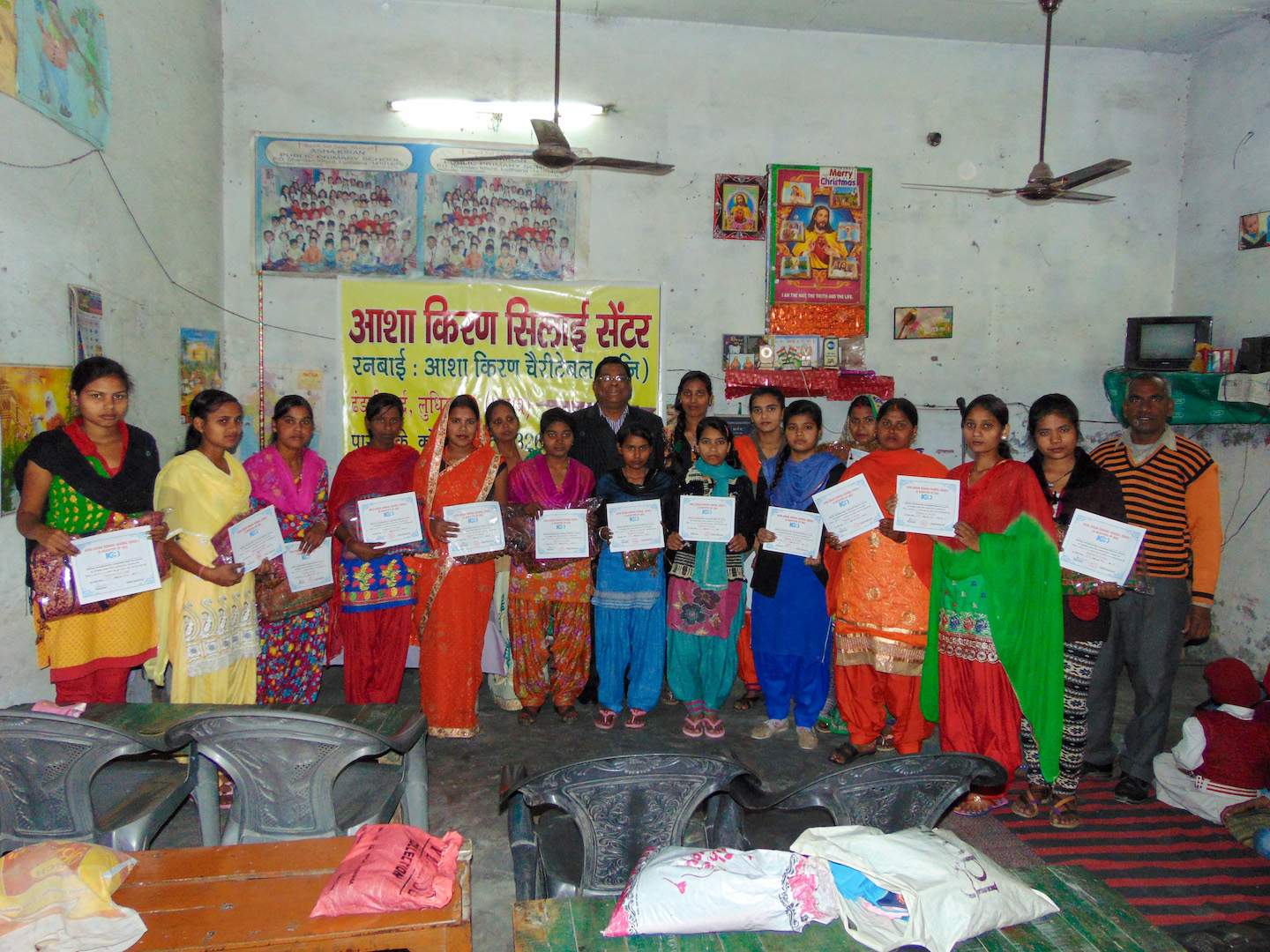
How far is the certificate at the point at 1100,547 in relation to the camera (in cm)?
322

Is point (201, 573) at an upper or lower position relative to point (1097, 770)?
upper

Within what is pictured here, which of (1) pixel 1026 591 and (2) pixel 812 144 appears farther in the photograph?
(2) pixel 812 144

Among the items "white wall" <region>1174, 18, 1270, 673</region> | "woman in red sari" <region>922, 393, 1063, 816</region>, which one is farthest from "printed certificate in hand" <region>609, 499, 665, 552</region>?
"white wall" <region>1174, 18, 1270, 673</region>

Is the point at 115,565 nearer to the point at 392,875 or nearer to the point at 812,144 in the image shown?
the point at 392,875

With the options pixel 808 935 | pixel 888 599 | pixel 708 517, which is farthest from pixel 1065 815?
pixel 808 935

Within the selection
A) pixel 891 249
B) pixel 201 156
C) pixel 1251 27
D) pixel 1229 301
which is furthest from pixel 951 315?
pixel 201 156

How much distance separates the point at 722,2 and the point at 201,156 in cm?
367

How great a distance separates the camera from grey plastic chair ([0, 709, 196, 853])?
2.04 metres

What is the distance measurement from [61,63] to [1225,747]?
231 inches

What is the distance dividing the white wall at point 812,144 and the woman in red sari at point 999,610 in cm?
300

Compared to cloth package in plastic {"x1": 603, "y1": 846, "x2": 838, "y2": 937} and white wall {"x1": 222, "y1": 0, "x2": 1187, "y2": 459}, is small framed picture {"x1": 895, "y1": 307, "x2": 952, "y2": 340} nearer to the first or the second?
white wall {"x1": 222, "y1": 0, "x2": 1187, "y2": 459}

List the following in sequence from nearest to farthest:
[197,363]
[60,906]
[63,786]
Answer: [60,906]
[63,786]
[197,363]

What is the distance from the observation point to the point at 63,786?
213 cm

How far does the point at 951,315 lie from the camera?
6395 millimetres
